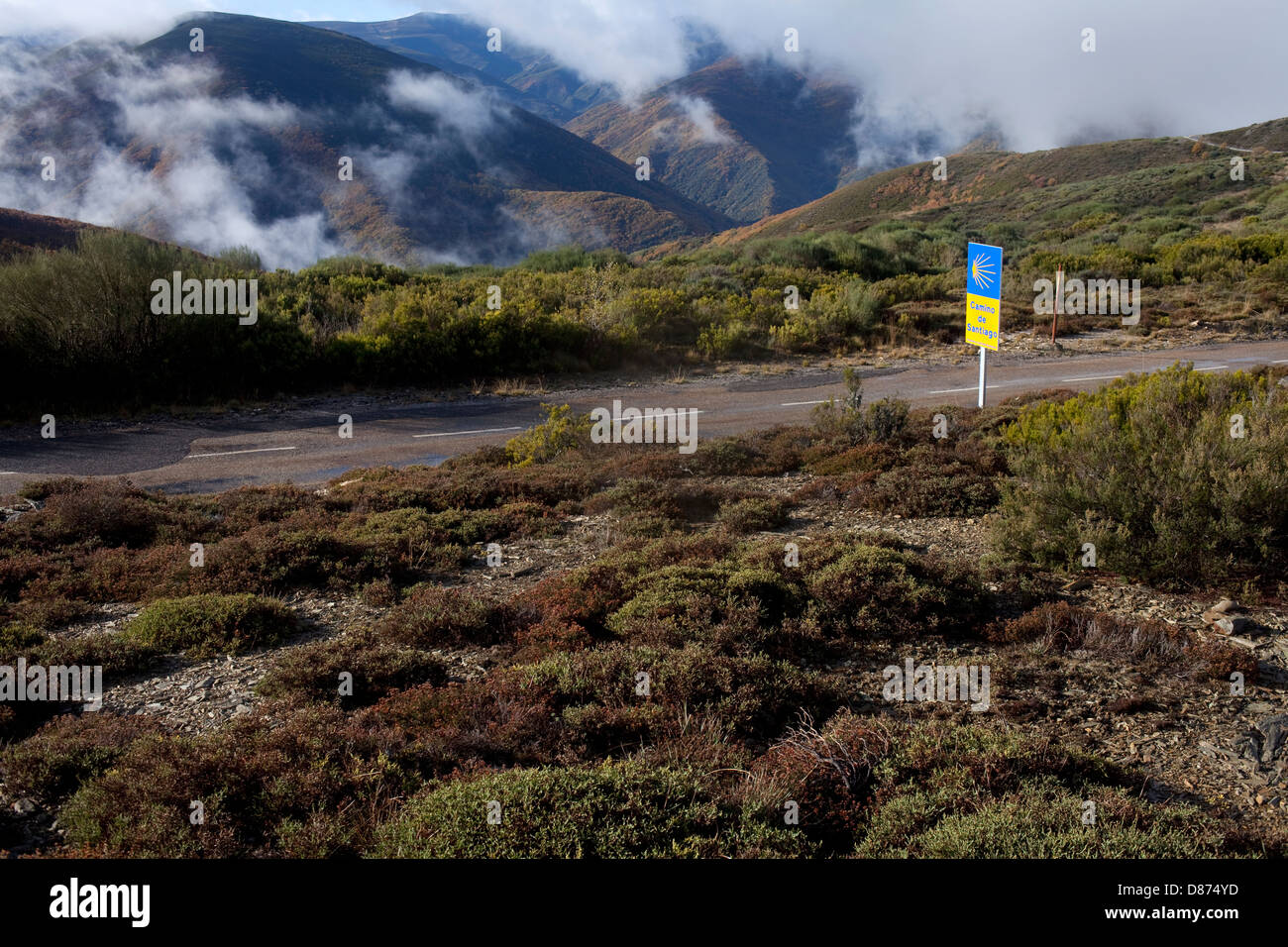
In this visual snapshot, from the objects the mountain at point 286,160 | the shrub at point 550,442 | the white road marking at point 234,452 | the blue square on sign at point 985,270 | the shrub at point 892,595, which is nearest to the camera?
the shrub at point 892,595

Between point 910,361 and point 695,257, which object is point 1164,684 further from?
point 695,257

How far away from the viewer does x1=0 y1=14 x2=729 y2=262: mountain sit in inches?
3199

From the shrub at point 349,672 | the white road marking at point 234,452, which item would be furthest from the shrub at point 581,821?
the white road marking at point 234,452

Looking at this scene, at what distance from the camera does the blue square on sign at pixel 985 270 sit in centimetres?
991

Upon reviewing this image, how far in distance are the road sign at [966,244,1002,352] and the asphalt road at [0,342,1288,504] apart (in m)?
3.10

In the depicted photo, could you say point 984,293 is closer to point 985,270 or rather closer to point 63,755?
point 985,270

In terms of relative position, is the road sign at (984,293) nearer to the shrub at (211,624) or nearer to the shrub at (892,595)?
the shrub at (892,595)

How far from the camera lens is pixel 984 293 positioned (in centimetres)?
1022

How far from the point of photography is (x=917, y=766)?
3.71 metres

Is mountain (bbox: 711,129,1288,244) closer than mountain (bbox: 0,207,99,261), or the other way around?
mountain (bbox: 0,207,99,261)

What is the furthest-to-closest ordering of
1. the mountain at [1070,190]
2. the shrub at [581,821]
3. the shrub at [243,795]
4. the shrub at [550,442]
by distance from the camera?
the mountain at [1070,190]
the shrub at [550,442]
the shrub at [243,795]
the shrub at [581,821]

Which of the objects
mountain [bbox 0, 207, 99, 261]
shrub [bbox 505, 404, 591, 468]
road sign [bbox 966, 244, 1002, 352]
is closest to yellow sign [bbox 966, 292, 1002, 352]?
road sign [bbox 966, 244, 1002, 352]

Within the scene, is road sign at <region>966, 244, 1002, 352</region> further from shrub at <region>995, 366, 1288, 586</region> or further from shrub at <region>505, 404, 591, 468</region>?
shrub at <region>505, 404, 591, 468</region>

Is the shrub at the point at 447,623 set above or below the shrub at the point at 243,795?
above
